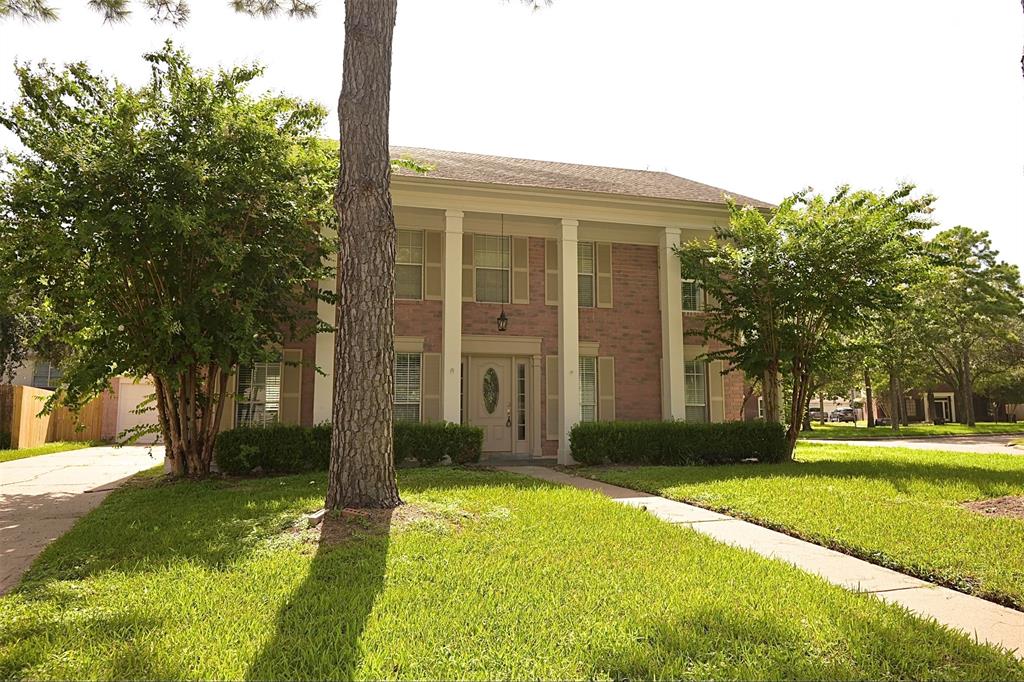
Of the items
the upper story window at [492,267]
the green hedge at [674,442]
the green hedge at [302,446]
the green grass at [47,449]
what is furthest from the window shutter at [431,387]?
the green grass at [47,449]

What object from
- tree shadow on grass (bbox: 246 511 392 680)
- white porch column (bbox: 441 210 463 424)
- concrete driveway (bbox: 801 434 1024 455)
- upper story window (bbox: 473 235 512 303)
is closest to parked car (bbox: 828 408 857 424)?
concrete driveway (bbox: 801 434 1024 455)

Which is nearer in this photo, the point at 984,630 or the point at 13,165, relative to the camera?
the point at 984,630

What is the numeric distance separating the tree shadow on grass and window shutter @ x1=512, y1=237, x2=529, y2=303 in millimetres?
9519

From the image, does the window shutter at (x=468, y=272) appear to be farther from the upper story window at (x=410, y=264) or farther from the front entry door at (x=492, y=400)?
the front entry door at (x=492, y=400)

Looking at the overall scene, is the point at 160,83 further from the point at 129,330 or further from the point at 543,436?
the point at 543,436

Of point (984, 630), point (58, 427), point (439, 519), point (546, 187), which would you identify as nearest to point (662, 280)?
point (546, 187)

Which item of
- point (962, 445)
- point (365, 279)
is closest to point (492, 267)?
point (365, 279)

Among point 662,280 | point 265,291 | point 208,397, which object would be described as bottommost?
point 208,397

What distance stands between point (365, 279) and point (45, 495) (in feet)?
19.1

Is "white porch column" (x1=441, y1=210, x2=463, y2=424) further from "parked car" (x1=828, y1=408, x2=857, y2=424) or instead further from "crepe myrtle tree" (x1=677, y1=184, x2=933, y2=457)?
"parked car" (x1=828, y1=408, x2=857, y2=424)

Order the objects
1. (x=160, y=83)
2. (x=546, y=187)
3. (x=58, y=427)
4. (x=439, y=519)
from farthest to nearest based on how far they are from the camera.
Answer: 1. (x=58, y=427)
2. (x=546, y=187)
3. (x=160, y=83)
4. (x=439, y=519)

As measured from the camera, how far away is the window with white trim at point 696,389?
14805 millimetres

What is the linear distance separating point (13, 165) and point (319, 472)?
5.68 metres

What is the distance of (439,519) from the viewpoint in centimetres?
579
